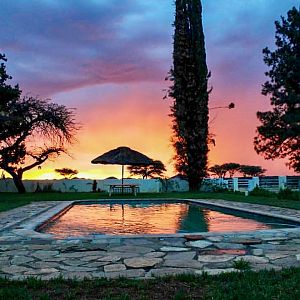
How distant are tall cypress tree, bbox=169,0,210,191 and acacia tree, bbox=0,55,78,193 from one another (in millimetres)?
5978

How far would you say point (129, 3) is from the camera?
1231 centimetres

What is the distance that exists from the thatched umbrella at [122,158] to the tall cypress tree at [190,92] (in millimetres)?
3859

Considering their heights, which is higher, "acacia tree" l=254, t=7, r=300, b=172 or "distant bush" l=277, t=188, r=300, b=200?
"acacia tree" l=254, t=7, r=300, b=172

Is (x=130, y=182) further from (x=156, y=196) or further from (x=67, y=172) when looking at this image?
(x=67, y=172)

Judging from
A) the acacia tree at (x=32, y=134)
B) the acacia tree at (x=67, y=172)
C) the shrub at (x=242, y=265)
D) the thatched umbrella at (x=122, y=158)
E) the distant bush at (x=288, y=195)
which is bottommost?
the shrub at (x=242, y=265)

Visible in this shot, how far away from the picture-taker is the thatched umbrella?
18.4 meters

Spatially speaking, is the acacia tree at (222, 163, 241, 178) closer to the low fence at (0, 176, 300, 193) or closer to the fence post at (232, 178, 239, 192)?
the low fence at (0, 176, 300, 193)

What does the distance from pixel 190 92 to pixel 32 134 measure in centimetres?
900

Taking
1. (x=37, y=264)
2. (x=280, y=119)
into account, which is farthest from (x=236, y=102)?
(x=37, y=264)

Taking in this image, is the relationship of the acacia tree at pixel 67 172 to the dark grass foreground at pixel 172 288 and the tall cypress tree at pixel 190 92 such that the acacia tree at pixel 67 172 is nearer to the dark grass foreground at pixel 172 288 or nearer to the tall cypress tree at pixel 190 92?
the tall cypress tree at pixel 190 92

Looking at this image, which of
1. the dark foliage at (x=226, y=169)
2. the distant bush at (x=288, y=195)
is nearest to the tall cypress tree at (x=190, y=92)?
the distant bush at (x=288, y=195)

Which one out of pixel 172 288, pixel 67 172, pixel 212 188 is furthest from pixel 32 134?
pixel 172 288

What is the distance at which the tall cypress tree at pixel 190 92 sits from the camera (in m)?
22.1

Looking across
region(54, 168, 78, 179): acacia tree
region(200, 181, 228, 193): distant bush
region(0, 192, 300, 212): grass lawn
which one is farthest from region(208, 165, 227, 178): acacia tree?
region(0, 192, 300, 212): grass lawn
